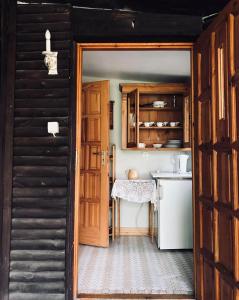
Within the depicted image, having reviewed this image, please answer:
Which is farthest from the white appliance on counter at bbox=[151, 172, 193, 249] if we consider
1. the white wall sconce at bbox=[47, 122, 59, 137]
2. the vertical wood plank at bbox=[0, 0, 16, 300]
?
the vertical wood plank at bbox=[0, 0, 16, 300]

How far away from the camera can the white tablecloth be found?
401cm

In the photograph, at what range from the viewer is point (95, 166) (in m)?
4.08

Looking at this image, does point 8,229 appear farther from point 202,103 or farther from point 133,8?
point 133,8

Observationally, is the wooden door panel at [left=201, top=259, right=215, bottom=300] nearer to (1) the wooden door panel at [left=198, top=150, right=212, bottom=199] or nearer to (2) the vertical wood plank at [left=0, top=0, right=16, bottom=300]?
(1) the wooden door panel at [left=198, top=150, right=212, bottom=199]

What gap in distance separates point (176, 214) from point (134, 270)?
0.96 meters

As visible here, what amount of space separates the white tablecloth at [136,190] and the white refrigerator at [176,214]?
0.29 m

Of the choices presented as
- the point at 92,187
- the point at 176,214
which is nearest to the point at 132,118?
the point at 92,187

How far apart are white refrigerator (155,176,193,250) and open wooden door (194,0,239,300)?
1285 mm

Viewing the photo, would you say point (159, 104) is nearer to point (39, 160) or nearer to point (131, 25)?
point (131, 25)

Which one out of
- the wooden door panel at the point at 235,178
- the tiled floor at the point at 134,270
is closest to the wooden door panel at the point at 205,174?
the wooden door panel at the point at 235,178

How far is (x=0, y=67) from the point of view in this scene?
2.29m

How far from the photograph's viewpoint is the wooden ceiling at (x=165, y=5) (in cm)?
228

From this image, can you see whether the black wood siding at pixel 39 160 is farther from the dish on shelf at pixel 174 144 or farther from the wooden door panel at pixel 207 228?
the dish on shelf at pixel 174 144

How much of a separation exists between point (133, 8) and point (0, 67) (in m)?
1.17
